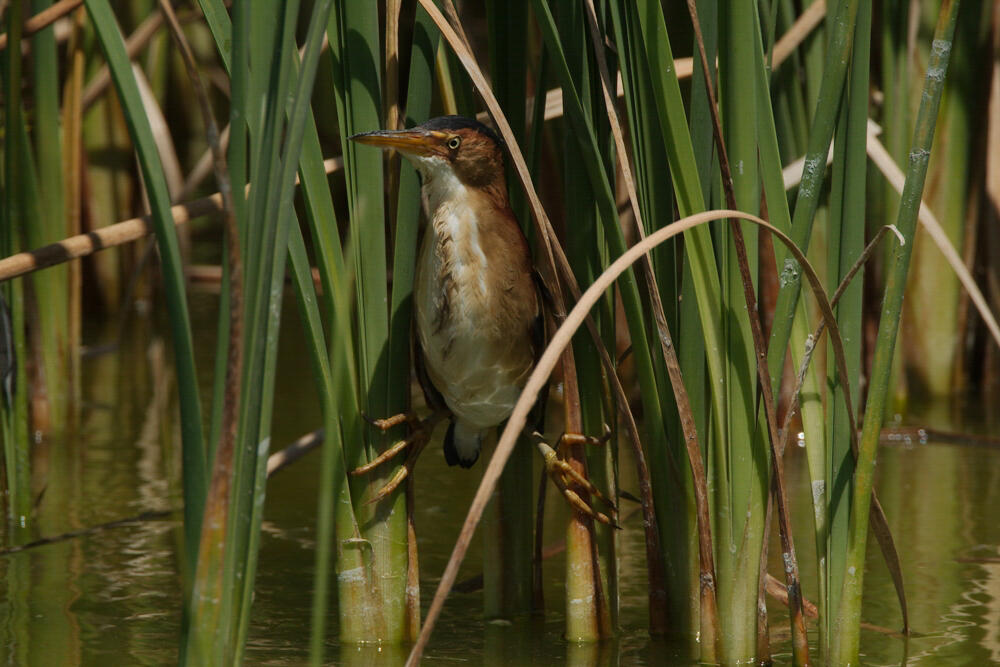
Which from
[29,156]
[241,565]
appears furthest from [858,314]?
[29,156]

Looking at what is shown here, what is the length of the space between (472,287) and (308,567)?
2.64 ft

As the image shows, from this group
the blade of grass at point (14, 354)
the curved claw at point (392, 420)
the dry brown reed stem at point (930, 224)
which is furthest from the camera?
the blade of grass at point (14, 354)

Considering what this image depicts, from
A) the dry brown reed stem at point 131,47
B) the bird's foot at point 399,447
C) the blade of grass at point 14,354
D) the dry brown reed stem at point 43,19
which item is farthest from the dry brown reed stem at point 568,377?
the dry brown reed stem at point 131,47

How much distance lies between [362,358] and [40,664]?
2.24ft

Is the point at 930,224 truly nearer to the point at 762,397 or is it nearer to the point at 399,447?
the point at 762,397

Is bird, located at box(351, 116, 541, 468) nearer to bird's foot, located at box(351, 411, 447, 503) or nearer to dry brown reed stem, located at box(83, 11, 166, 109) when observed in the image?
bird's foot, located at box(351, 411, 447, 503)

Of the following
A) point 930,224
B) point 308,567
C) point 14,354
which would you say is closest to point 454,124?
point 930,224

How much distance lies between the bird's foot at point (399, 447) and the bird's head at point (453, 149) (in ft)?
1.16

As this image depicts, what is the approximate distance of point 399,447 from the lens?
1.88 m

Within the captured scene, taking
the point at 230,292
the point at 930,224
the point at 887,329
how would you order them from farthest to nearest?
the point at 930,224, the point at 887,329, the point at 230,292

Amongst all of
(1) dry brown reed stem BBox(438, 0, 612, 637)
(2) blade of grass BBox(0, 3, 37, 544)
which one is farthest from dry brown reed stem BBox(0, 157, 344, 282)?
(2) blade of grass BBox(0, 3, 37, 544)

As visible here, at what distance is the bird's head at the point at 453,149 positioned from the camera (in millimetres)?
1741

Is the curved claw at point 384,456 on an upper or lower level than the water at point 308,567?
upper

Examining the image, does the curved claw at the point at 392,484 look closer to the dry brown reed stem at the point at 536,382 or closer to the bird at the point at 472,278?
the bird at the point at 472,278
